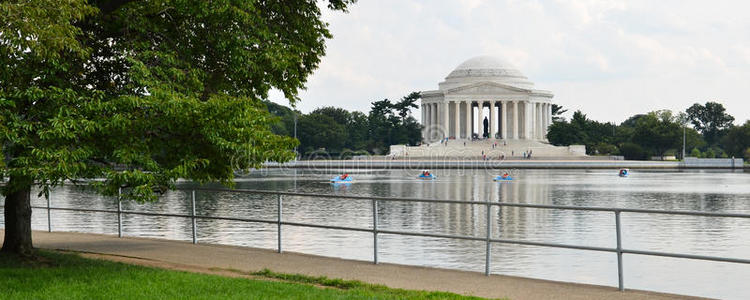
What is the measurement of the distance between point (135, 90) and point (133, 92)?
5 centimetres

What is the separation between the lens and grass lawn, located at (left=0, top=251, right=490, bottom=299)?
11.7 m

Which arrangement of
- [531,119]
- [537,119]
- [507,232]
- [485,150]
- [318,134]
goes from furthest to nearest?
[537,119] → [531,119] → [318,134] → [485,150] → [507,232]

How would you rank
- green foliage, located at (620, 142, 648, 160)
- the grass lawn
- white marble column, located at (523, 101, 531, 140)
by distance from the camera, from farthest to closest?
white marble column, located at (523, 101, 531, 140) → green foliage, located at (620, 142, 648, 160) → the grass lawn

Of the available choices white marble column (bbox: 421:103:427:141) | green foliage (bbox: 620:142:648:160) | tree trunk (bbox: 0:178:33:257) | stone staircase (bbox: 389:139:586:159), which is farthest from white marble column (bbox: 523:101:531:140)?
tree trunk (bbox: 0:178:33:257)

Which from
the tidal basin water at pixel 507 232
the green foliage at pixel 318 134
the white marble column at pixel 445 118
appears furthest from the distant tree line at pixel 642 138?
the tidal basin water at pixel 507 232

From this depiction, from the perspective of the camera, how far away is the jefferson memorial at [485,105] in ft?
530

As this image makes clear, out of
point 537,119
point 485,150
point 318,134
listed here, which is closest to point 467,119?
point 537,119

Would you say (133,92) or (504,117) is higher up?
(504,117)

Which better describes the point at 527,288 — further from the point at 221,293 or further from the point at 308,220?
the point at 308,220

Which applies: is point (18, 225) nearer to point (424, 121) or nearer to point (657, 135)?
point (657, 135)

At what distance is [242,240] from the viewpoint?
25.0 m

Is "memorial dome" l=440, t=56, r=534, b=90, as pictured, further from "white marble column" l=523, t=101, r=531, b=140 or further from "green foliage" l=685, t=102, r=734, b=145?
"green foliage" l=685, t=102, r=734, b=145

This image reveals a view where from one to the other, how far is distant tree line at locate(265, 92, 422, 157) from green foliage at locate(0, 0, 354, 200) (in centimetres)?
12656

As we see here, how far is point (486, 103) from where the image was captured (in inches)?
6570
